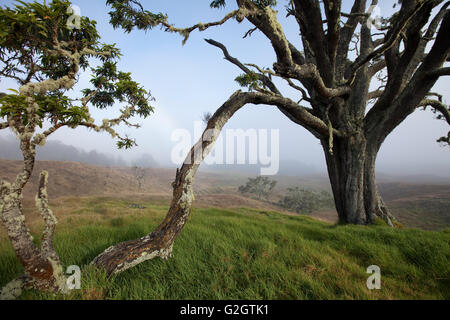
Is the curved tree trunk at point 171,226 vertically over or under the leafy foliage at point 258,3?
under

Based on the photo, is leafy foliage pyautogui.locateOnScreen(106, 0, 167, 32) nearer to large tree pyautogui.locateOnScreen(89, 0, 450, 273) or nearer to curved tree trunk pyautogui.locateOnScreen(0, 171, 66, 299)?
large tree pyautogui.locateOnScreen(89, 0, 450, 273)

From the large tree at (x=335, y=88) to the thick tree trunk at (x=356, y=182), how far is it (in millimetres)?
32

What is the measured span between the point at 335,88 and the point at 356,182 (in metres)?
3.65

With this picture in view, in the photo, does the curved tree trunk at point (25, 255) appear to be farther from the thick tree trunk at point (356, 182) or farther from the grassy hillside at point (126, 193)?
the grassy hillside at point (126, 193)

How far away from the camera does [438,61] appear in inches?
204

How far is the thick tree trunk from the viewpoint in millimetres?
6328

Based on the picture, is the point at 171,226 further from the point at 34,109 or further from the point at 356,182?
the point at 356,182

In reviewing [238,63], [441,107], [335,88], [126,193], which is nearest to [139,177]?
[126,193]

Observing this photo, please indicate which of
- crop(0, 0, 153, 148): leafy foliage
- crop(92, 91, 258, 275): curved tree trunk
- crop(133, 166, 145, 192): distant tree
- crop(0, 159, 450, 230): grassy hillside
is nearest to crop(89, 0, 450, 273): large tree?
crop(92, 91, 258, 275): curved tree trunk

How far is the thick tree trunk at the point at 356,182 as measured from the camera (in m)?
6.33

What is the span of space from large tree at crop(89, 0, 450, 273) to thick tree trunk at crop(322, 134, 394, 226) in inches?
1.2

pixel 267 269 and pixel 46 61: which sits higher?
pixel 46 61

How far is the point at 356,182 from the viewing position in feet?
20.7

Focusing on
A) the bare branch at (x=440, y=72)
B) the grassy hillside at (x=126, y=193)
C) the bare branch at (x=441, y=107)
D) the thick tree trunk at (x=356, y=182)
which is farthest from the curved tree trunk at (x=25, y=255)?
the grassy hillside at (x=126, y=193)
